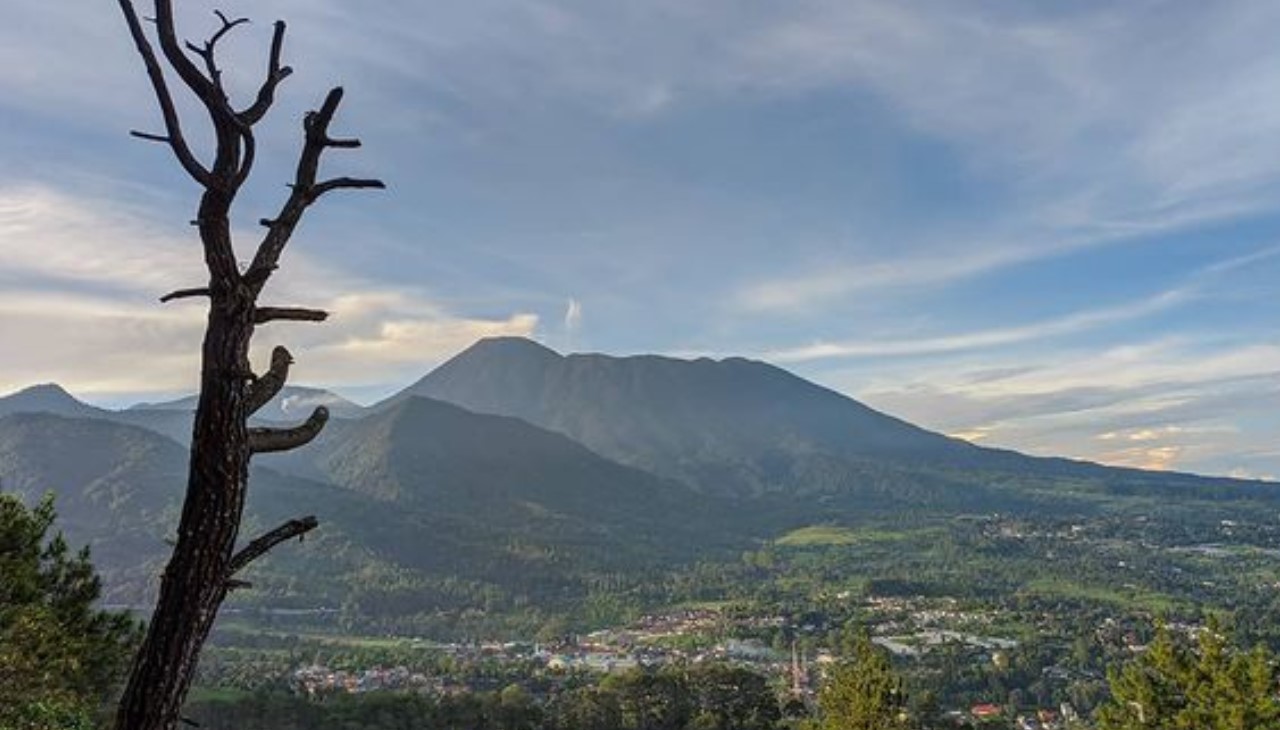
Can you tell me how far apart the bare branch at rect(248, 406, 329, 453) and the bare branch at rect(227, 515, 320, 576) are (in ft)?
1.03

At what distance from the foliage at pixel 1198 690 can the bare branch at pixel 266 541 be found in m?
20.7

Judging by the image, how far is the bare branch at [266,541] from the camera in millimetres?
3379

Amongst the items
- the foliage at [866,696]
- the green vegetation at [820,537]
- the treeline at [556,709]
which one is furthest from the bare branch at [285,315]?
the green vegetation at [820,537]

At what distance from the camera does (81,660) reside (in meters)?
14.9

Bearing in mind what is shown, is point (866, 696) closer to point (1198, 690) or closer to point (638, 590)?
point (1198, 690)

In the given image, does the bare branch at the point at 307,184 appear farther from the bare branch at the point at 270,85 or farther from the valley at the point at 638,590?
the valley at the point at 638,590

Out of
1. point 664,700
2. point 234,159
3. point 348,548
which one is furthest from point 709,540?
point 234,159

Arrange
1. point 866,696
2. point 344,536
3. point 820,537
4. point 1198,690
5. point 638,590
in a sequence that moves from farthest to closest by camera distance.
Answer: point 820,537
point 344,536
point 638,590
point 866,696
point 1198,690

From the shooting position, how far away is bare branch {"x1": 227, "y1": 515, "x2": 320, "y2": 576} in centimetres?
338

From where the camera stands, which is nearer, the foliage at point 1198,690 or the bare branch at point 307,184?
the bare branch at point 307,184

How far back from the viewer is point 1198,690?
62.4ft

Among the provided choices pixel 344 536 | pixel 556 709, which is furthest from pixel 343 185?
pixel 344 536

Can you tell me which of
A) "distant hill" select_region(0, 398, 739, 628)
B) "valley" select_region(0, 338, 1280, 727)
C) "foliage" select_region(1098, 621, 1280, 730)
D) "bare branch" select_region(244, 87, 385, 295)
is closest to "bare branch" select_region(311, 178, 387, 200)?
"bare branch" select_region(244, 87, 385, 295)

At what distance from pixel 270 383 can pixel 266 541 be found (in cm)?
64
